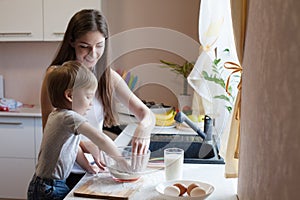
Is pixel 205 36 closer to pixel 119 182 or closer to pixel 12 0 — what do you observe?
pixel 119 182

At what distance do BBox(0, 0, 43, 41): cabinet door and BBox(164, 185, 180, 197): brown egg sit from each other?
2.22 metres

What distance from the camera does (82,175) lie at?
1646 mm

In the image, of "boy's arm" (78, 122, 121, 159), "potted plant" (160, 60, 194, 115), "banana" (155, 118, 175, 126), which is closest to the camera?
"boy's arm" (78, 122, 121, 159)

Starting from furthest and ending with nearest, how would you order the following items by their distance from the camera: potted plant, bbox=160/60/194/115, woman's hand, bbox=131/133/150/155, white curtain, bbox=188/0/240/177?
1. potted plant, bbox=160/60/194/115
2. white curtain, bbox=188/0/240/177
3. woman's hand, bbox=131/133/150/155

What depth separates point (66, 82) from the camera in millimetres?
1519

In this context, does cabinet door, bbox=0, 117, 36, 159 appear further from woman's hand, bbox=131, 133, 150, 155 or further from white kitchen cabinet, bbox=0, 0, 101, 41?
woman's hand, bbox=131, 133, 150, 155

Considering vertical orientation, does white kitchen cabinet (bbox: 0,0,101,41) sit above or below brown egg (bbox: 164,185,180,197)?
above

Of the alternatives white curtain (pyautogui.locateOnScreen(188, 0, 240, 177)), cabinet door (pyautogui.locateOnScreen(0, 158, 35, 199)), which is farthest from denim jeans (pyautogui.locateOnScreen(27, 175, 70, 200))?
cabinet door (pyautogui.locateOnScreen(0, 158, 35, 199))

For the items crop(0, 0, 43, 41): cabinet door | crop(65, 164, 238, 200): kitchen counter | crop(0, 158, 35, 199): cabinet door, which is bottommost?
crop(0, 158, 35, 199): cabinet door

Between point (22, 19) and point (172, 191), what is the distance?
7.77 feet

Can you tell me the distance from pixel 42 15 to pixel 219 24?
165 cm

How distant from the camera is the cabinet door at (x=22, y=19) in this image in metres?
3.09

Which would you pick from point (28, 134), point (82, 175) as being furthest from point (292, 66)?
point (28, 134)

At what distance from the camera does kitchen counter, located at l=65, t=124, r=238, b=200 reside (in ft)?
4.40
